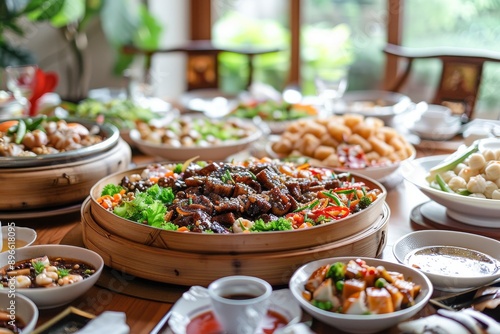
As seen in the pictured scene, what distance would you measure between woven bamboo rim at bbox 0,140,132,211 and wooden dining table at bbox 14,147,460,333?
3.0 inches

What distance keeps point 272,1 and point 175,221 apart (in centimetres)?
485

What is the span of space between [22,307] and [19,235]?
0.61m

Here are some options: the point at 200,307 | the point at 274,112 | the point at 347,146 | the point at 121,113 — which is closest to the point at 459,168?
the point at 347,146

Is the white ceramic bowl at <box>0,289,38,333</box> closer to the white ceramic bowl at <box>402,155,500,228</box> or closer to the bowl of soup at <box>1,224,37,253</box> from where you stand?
the bowl of soup at <box>1,224,37,253</box>

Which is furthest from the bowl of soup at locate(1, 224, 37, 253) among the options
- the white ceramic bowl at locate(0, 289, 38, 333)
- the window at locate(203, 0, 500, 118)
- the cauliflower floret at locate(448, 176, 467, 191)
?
the window at locate(203, 0, 500, 118)

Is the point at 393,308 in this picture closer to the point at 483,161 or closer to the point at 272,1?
the point at 483,161

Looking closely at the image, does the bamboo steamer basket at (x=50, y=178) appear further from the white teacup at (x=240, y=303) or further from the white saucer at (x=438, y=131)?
the white saucer at (x=438, y=131)

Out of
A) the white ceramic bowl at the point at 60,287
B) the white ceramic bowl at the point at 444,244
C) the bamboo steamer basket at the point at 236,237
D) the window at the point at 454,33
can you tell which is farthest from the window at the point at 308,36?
the white ceramic bowl at the point at 60,287

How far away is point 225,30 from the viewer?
6.56 m

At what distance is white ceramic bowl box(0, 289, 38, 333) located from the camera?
1478mm

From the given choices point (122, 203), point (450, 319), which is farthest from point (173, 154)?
point (450, 319)

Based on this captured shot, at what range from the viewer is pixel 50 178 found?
7.47 ft

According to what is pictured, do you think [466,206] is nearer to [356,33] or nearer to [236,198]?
[236,198]

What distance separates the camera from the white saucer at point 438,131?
3.30 metres
